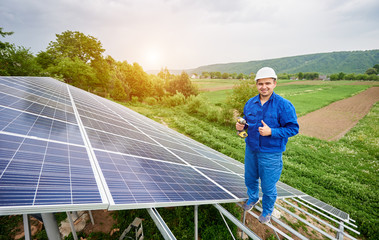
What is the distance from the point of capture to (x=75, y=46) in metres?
39.3

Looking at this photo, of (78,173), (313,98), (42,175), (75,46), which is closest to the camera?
(42,175)

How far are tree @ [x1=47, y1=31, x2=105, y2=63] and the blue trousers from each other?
154 feet

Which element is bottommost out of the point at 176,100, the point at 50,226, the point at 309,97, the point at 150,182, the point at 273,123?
the point at 309,97

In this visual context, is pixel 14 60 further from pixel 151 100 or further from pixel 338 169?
pixel 338 169

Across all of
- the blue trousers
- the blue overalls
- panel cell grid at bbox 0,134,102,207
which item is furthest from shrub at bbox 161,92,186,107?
panel cell grid at bbox 0,134,102,207

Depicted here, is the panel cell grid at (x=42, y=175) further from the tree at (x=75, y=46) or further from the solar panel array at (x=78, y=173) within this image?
the tree at (x=75, y=46)

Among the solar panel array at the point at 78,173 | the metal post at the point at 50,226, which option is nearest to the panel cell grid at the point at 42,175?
the solar panel array at the point at 78,173

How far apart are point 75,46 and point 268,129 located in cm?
5120

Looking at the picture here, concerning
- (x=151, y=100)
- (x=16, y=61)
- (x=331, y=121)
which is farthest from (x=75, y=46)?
(x=331, y=121)

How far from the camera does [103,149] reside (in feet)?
13.2

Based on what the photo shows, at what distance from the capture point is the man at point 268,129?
138 inches

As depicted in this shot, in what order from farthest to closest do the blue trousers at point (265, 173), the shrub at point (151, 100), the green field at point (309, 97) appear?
the shrub at point (151, 100) < the green field at point (309, 97) < the blue trousers at point (265, 173)

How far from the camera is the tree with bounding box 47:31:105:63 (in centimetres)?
3784

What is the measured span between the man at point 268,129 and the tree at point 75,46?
46.6m
